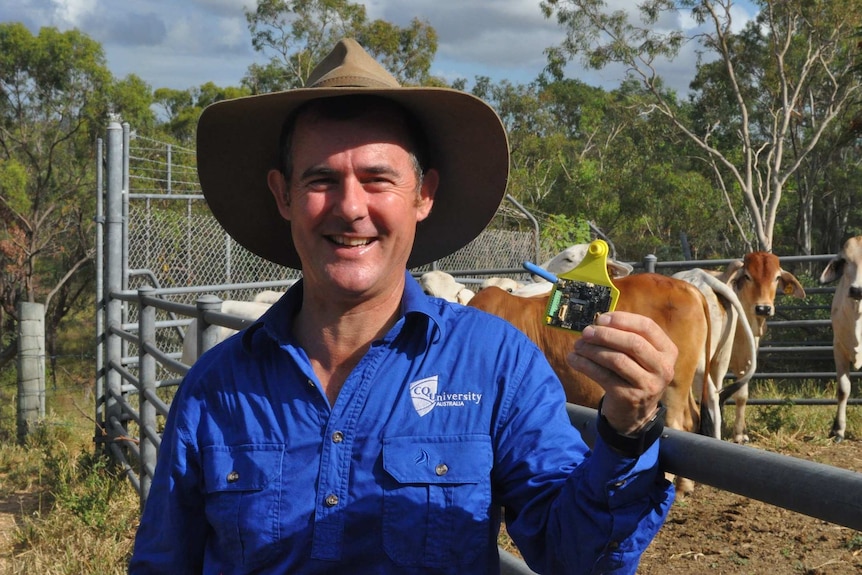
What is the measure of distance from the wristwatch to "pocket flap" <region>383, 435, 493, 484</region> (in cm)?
37

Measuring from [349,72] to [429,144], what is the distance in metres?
0.29

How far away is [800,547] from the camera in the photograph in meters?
5.00

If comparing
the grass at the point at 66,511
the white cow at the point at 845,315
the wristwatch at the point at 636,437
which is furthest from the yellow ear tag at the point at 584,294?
the white cow at the point at 845,315

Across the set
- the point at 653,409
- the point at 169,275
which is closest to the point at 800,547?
the point at 653,409

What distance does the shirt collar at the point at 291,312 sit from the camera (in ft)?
6.45

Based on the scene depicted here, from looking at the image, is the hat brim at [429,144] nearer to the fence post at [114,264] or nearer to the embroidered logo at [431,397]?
the embroidered logo at [431,397]

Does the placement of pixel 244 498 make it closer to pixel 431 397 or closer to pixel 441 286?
pixel 431 397

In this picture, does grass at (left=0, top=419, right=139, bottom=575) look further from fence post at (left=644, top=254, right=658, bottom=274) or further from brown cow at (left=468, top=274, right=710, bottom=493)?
fence post at (left=644, top=254, right=658, bottom=274)

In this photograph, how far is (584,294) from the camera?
58.2 inches

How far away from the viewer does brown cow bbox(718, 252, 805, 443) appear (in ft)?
29.2

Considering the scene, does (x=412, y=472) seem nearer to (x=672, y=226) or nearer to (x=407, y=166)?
(x=407, y=166)

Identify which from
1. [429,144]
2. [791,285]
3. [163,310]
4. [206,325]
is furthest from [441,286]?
[429,144]

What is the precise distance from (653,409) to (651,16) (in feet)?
78.5

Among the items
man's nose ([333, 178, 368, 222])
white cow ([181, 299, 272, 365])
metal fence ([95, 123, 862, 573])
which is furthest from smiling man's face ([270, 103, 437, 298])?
white cow ([181, 299, 272, 365])
